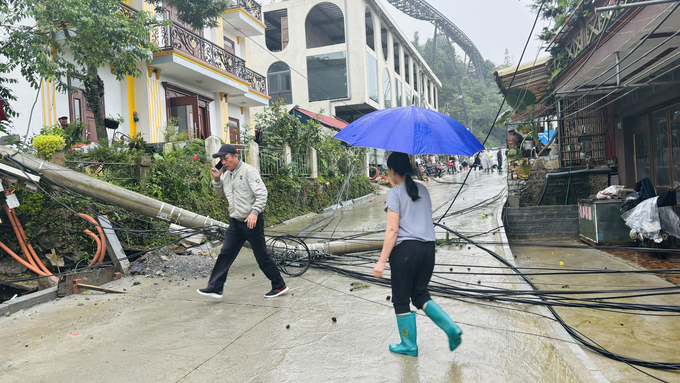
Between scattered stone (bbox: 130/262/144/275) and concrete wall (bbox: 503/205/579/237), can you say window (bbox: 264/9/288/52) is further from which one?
scattered stone (bbox: 130/262/144/275)

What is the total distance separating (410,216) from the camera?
3.57 metres

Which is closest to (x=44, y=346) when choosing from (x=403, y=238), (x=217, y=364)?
(x=217, y=364)

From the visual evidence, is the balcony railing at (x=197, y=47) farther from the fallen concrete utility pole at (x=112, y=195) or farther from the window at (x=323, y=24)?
the window at (x=323, y=24)

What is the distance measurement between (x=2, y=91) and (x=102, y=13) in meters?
2.67

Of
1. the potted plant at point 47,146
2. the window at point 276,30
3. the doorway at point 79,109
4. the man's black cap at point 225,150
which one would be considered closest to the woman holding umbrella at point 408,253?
the man's black cap at point 225,150

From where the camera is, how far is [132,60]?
34.0 ft

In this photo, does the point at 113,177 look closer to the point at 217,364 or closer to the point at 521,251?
the point at 217,364

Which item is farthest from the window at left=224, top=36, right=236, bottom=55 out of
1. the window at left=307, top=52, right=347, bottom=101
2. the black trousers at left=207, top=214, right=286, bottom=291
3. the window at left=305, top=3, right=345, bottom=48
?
the black trousers at left=207, top=214, right=286, bottom=291

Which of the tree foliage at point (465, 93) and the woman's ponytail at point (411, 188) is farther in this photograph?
the tree foliage at point (465, 93)

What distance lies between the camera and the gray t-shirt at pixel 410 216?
353 cm

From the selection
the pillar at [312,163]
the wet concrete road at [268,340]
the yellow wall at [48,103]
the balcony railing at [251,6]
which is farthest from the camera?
the balcony railing at [251,6]

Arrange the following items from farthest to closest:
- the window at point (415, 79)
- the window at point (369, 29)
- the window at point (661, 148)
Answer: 1. the window at point (415, 79)
2. the window at point (369, 29)
3. the window at point (661, 148)

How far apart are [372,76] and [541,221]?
19.7 meters

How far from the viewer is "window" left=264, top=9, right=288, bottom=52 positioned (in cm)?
2783
